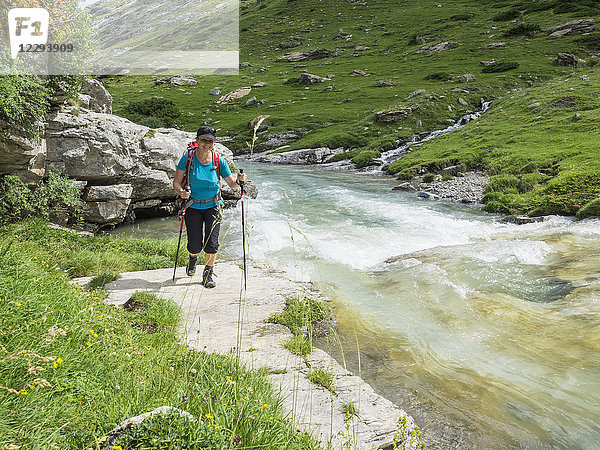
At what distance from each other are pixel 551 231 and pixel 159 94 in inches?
3856

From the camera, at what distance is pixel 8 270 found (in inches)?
187

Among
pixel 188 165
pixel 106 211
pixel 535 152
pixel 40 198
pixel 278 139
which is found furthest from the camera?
pixel 278 139


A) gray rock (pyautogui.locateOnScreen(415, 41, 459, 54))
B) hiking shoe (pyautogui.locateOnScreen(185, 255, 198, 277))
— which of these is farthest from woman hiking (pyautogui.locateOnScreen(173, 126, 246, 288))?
gray rock (pyautogui.locateOnScreen(415, 41, 459, 54))

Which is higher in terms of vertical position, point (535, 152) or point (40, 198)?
point (535, 152)

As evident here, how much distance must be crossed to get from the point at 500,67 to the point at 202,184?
7677 cm

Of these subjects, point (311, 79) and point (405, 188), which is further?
point (311, 79)

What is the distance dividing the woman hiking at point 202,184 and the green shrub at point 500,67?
75590 millimetres

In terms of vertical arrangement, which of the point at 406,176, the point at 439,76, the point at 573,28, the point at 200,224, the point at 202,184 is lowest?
the point at 200,224

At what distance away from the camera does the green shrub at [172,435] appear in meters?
2.34

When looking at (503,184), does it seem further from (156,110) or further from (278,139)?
(156,110)

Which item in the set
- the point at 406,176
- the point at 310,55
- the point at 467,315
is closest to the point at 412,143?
the point at 406,176

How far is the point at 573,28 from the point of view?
A: 80.5 meters

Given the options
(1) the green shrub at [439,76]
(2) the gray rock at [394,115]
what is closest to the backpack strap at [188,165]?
(2) the gray rock at [394,115]

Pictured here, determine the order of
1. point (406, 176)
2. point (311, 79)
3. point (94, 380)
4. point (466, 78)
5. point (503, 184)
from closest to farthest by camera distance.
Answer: point (94, 380) < point (503, 184) < point (406, 176) < point (466, 78) < point (311, 79)
